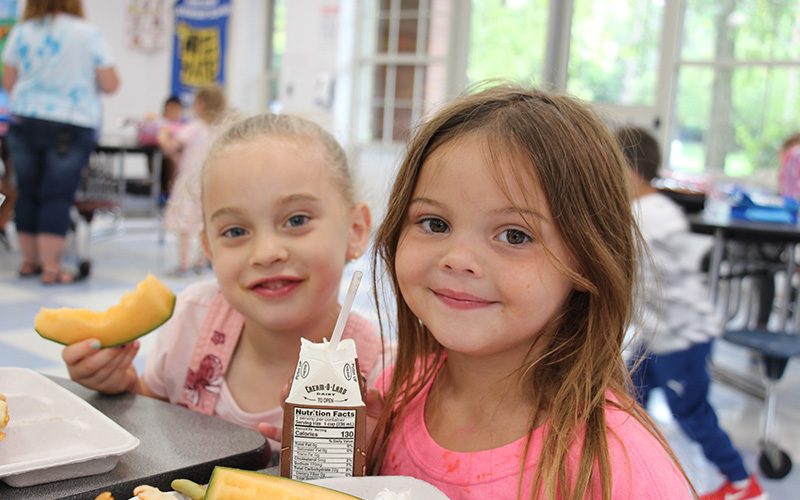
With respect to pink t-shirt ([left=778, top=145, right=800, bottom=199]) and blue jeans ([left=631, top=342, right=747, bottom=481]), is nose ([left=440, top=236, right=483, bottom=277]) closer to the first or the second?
blue jeans ([left=631, top=342, right=747, bottom=481])

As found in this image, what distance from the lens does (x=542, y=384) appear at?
85 centimetres

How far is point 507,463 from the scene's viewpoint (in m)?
0.81

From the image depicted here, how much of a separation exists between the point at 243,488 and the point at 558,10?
24.1 ft

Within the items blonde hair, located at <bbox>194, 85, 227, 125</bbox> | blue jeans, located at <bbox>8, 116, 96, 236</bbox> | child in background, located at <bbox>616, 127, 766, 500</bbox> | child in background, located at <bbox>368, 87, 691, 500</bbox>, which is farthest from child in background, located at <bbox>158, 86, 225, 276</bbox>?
child in background, located at <bbox>368, 87, 691, 500</bbox>

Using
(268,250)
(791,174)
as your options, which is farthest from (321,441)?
(791,174)

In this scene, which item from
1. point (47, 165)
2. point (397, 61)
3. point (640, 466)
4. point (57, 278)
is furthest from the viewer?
point (397, 61)

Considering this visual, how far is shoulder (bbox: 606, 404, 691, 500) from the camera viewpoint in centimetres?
73

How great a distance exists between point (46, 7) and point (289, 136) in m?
3.33

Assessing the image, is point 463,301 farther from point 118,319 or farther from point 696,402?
point 696,402

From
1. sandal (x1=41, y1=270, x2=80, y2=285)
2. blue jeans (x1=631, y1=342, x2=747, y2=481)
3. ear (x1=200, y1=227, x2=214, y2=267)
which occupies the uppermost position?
ear (x1=200, y1=227, x2=214, y2=267)

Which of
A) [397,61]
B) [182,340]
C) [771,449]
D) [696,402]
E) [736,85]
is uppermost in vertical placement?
[397,61]

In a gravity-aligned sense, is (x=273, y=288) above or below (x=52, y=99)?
below

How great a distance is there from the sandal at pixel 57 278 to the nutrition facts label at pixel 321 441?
4074mm

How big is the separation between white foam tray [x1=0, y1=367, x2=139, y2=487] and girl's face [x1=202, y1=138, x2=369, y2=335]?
0.93 ft
